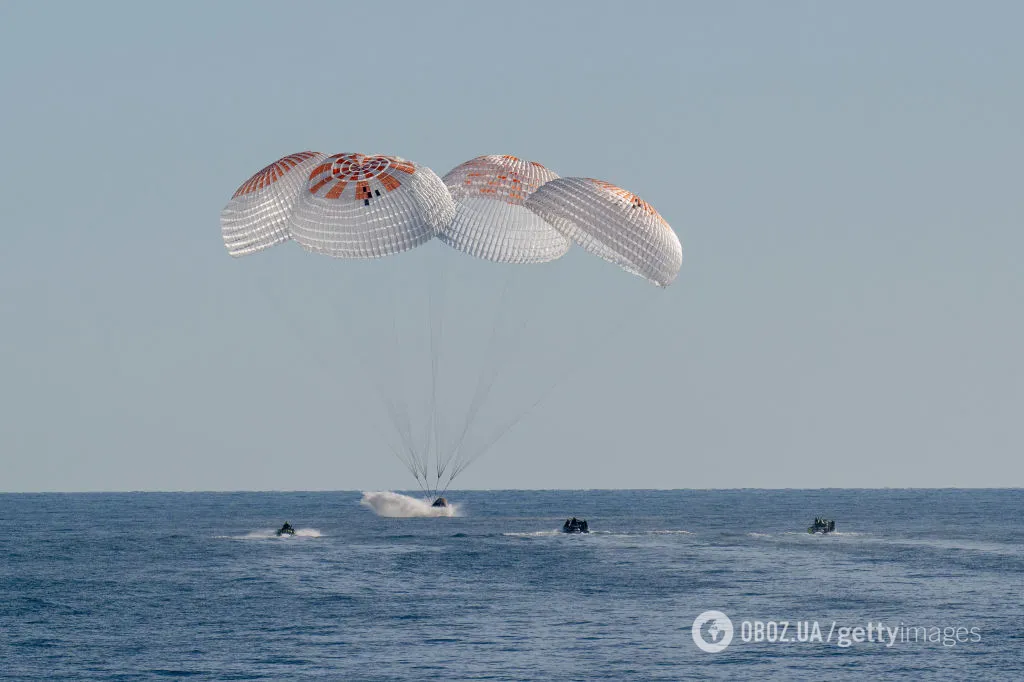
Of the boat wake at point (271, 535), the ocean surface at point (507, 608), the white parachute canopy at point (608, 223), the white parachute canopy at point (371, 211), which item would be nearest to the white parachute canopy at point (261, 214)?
the white parachute canopy at point (371, 211)


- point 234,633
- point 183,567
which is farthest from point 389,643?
point 183,567

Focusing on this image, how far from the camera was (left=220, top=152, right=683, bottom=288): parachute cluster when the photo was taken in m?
36.6

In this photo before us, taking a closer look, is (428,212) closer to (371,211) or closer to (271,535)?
(371,211)

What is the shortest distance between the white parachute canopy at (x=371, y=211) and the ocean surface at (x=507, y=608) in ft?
34.8

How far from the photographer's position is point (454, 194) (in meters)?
38.6

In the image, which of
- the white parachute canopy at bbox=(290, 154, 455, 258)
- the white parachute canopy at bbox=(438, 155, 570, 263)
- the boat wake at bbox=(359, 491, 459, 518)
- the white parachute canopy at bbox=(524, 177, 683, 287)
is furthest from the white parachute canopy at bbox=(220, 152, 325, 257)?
the boat wake at bbox=(359, 491, 459, 518)

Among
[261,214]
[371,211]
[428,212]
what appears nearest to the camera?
[428,212]

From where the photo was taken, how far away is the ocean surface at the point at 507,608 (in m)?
34.3

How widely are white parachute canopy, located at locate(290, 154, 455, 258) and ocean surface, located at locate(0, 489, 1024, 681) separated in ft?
34.8

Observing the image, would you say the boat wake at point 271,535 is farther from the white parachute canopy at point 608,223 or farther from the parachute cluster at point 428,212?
the white parachute canopy at point 608,223

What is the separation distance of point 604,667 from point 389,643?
633cm

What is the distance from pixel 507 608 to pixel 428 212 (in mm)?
13626

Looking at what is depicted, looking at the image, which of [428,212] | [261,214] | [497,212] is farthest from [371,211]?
[497,212]

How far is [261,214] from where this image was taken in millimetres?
38188
